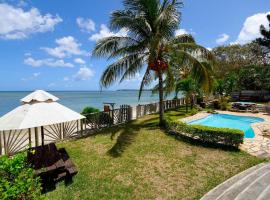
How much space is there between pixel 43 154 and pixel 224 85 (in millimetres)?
27075

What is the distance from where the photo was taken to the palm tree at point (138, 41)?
12297mm

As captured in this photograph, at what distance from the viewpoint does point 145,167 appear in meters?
7.56

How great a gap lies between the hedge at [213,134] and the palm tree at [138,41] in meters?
2.48

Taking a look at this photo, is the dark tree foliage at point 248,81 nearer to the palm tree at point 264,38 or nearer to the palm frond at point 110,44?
the palm tree at point 264,38

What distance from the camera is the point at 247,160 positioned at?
797cm

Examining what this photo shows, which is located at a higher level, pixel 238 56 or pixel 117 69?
pixel 238 56

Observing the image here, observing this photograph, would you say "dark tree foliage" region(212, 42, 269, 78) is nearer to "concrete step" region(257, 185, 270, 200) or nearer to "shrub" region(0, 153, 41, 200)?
"concrete step" region(257, 185, 270, 200)

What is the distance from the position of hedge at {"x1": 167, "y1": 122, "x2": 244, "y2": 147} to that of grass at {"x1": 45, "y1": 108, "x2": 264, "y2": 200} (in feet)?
2.18

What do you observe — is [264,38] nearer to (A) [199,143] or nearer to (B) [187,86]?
(B) [187,86]

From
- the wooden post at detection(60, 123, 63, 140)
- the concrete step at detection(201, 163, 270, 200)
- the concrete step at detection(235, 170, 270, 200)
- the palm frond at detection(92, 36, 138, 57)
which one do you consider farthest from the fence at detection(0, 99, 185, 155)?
the concrete step at detection(235, 170, 270, 200)

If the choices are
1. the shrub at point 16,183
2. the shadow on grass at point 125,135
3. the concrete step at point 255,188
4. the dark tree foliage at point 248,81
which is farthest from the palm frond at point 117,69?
the dark tree foliage at point 248,81

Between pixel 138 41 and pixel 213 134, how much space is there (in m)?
6.82

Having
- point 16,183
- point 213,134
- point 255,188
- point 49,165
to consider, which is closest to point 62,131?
point 49,165

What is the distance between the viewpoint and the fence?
355 inches
